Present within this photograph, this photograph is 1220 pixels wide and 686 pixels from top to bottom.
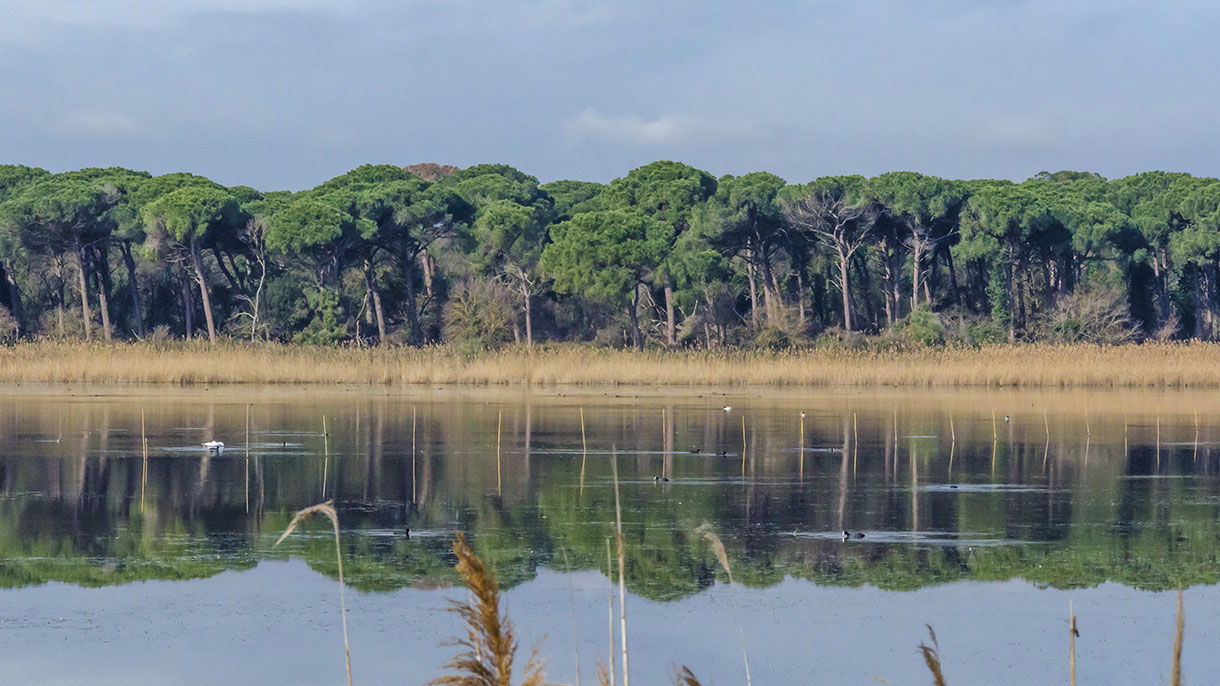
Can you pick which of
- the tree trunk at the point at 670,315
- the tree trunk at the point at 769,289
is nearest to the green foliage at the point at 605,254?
the tree trunk at the point at 670,315

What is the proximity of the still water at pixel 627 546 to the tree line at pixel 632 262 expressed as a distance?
25.6 meters

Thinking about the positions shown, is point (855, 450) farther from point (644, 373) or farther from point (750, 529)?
point (644, 373)

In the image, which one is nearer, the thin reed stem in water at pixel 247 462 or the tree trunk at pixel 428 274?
the thin reed stem in water at pixel 247 462

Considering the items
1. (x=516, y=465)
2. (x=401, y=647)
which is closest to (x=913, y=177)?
(x=516, y=465)

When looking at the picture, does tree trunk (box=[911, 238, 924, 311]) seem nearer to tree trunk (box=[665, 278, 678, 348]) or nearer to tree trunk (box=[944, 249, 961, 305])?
tree trunk (box=[944, 249, 961, 305])

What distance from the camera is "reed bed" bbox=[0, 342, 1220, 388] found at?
33.5 meters

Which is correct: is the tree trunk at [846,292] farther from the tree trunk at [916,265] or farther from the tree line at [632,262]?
the tree trunk at [916,265]

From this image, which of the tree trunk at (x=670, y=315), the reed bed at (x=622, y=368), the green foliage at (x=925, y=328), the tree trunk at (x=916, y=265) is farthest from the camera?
the tree trunk at (x=670, y=315)

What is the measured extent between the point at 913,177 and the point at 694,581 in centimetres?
4014

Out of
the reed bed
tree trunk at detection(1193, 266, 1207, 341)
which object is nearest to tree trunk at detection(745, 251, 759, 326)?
the reed bed

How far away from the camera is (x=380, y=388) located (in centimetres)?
3331

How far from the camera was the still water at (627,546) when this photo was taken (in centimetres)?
796

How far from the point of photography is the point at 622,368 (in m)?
33.8

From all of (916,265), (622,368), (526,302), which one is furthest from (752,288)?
(622,368)
